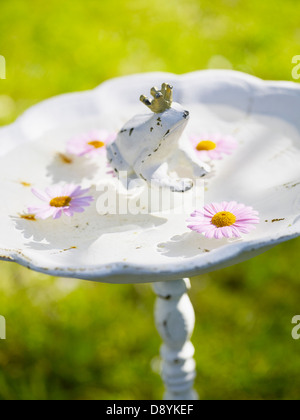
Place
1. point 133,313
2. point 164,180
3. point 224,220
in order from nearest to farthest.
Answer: point 224,220 → point 164,180 → point 133,313

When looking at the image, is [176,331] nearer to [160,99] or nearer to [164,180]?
[164,180]

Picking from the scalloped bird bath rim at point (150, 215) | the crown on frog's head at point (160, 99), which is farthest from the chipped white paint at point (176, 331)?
the crown on frog's head at point (160, 99)

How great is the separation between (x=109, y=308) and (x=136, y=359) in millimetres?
273

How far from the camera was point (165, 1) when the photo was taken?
3697 millimetres

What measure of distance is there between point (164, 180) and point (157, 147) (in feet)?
0.23

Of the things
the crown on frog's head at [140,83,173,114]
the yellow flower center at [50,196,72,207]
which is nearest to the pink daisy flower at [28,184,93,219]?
the yellow flower center at [50,196,72,207]

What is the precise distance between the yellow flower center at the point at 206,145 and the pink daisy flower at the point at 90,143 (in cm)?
22

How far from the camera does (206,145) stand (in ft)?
4.29

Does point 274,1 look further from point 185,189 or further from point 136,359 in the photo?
point 185,189

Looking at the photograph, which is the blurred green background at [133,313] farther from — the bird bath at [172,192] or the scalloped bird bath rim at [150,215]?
the scalloped bird bath rim at [150,215]

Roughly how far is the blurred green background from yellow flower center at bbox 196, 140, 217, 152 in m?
1.02

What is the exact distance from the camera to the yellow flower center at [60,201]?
3.87 ft

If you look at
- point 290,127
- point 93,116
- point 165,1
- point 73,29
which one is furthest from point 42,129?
point 165,1

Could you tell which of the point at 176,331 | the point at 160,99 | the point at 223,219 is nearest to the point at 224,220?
the point at 223,219
